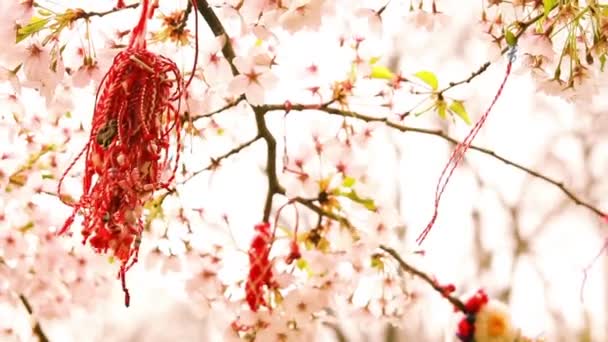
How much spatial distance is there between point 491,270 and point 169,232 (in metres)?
1.34

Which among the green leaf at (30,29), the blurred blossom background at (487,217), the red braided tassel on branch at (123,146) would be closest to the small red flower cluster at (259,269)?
the red braided tassel on branch at (123,146)

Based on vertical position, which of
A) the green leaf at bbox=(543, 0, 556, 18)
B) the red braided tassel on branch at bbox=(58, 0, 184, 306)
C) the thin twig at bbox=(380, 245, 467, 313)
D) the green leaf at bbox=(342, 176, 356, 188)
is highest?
the green leaf at bbox=(342, 176, 356, 188)

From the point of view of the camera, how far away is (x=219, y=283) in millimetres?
985

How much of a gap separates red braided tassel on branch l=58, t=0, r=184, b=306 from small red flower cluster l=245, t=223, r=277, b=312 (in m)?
0.26

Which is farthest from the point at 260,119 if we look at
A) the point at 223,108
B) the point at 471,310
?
the point at 471,310

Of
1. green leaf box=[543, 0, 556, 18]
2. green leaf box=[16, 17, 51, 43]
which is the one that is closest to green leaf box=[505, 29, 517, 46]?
green leaf box=[543, 0, 556, 18]

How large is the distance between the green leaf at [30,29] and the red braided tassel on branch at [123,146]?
0.09 m

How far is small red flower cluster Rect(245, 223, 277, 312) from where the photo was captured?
92 centimetres

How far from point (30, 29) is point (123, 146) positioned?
0.50ft

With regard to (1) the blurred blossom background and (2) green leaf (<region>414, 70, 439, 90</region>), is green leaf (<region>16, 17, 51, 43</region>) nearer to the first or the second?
(2) green leaf (<region>414, 70, 439, 90</region>)

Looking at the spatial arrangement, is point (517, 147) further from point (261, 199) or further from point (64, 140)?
point (64, 140)

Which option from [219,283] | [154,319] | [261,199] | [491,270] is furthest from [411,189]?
[219,283]

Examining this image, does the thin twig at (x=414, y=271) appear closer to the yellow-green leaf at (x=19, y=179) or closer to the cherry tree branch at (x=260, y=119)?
the cherry tree branch at (x=260, y=119)

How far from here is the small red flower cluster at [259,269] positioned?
36.3 inches
